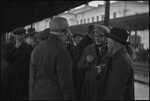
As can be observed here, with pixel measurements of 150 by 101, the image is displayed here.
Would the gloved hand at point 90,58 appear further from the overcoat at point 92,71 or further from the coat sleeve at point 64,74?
the coat sleeve at point 64,74

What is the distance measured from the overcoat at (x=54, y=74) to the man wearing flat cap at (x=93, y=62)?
1.87 feet

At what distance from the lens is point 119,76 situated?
2.45 meters

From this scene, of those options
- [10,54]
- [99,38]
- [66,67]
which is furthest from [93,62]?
[10,54]

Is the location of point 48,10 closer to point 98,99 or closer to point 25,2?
point 25,2

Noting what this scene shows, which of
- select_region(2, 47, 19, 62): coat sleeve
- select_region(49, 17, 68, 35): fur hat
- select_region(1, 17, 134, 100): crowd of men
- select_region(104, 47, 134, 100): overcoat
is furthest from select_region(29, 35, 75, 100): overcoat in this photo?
select_region(2, 47, 19, 62): coat sleeve

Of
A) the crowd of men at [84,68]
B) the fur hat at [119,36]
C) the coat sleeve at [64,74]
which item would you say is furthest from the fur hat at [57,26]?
the fur hat at [119,36]

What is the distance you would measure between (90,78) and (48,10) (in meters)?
2.62

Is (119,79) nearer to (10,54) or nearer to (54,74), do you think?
(54,74)

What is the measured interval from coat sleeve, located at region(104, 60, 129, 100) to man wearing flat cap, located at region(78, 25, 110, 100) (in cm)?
45

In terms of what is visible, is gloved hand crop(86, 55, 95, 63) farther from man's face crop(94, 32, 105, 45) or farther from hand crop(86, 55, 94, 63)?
man's face crop(94, 32, 105, 45)

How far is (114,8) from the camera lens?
80.2 feet

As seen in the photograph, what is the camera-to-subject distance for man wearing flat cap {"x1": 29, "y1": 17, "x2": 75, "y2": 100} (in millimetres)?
2463

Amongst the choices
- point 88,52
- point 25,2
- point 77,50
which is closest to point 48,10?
point 25,2

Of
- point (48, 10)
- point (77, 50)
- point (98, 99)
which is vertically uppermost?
point (48, 10)
